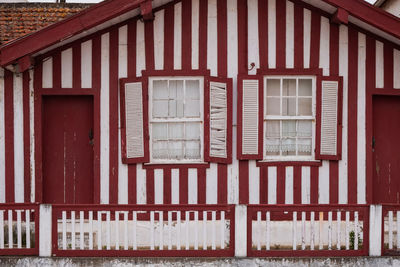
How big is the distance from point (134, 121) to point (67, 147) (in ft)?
Answer: 4.33

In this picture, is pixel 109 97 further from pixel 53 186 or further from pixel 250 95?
pixel 250 95

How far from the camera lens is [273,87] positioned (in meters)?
8.30

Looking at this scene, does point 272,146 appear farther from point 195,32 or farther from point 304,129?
point 195,32

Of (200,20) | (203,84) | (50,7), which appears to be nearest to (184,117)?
(203,84)

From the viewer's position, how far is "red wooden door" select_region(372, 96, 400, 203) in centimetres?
842

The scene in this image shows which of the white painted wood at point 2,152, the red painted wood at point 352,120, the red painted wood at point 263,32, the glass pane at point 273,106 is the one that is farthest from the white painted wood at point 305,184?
the white painted wood at point 2,152

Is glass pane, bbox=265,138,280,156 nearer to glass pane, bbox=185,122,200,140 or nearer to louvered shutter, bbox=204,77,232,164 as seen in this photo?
louvered shutter, bbox=204,77,232,164

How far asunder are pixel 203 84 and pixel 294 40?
1.76 m

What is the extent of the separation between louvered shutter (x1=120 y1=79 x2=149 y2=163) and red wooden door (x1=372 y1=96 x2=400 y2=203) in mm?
4082

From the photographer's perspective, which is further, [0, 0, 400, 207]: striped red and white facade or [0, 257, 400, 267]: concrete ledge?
[0, 0, 400, 207]: striped red and white facade

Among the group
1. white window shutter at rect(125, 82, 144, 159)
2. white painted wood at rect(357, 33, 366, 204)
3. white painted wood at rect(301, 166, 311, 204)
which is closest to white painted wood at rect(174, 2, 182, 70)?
white window shutter at rect(125, 82, 144, 159)

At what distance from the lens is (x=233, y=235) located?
6738 mm

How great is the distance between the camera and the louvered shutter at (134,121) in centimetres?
813

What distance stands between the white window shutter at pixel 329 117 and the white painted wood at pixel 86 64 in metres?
4.03
